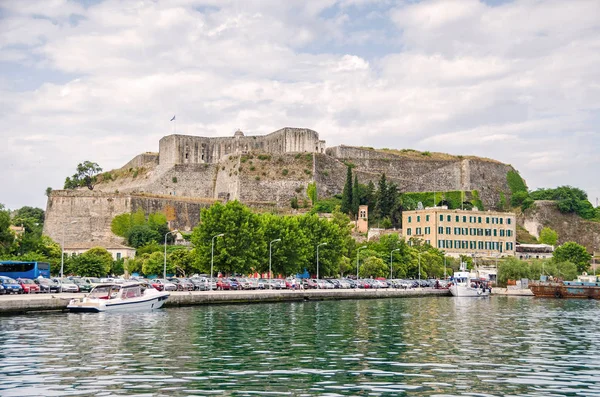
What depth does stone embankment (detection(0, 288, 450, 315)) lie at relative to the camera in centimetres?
3931

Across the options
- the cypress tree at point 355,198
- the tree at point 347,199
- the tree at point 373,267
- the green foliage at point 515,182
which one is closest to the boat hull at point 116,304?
the tree at point 373,267

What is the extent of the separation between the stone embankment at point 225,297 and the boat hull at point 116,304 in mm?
992

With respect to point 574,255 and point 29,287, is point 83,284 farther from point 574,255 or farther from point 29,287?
point 574,255

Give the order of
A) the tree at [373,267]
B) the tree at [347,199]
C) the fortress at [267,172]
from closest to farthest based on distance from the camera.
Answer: the tree at [373,267], the tree at [347,199], the fortress at [267,172]

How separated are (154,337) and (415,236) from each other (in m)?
74.6

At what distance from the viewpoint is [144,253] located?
272 feet

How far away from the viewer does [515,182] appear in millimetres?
131000

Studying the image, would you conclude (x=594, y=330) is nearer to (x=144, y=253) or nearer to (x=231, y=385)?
Result: (x=231, y=385)

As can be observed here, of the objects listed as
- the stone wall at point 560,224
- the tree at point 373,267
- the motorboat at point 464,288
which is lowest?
the motorboat at point 464,288

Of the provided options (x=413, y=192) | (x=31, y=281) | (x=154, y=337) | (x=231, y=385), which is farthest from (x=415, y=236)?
(x=231, y=385)

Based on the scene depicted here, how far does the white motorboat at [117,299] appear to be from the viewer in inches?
1617

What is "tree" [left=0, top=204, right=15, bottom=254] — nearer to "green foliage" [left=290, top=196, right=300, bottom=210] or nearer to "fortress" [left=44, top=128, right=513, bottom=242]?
"fortress" [left=44, top=128, right=513, bottom=242]

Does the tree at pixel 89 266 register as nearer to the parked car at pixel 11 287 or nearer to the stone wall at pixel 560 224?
the parked car at pixel 11 287

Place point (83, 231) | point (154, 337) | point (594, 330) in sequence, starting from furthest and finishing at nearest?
1. point (83, 231)
2. point (594, 330)
3. point (154, 337)
